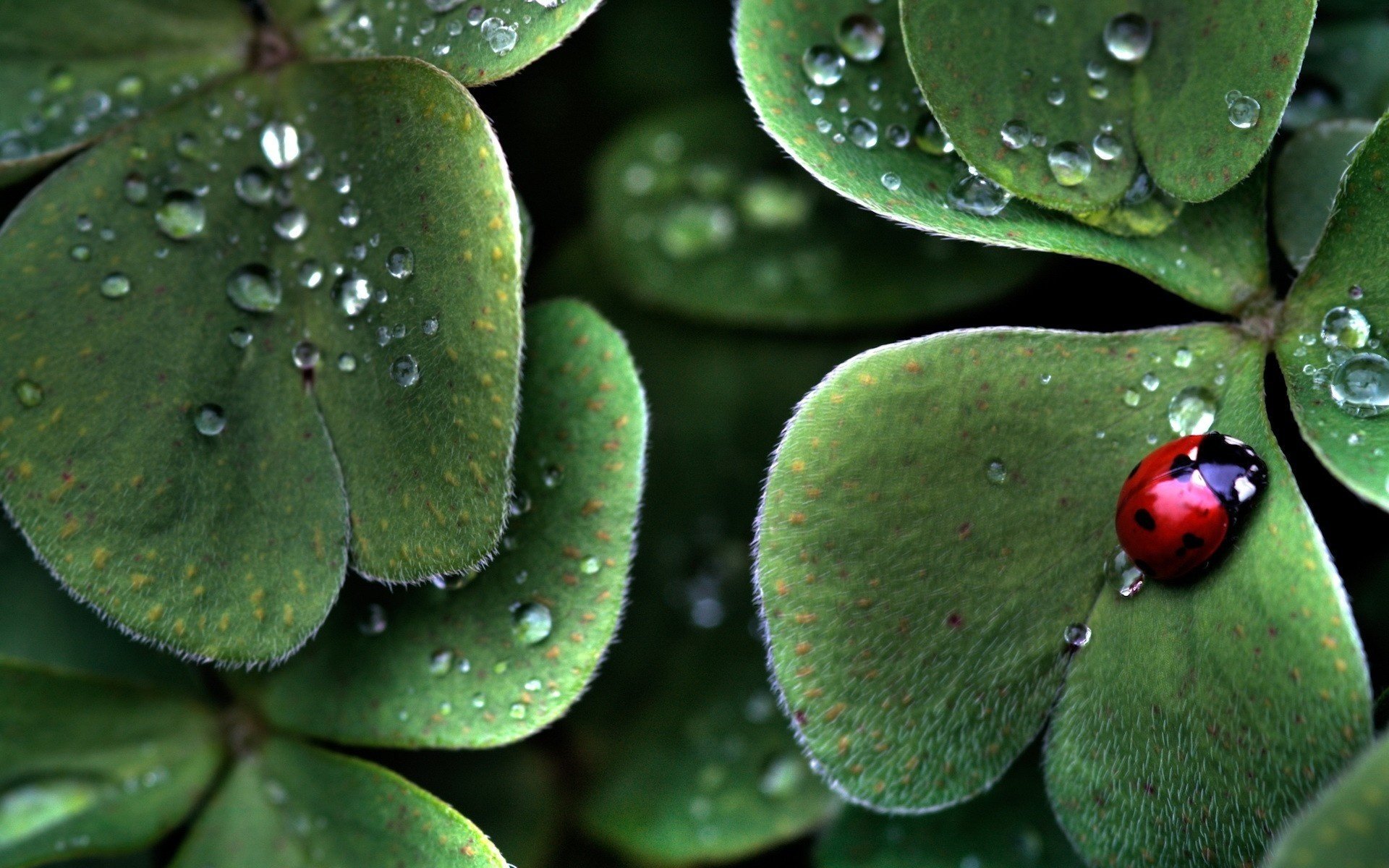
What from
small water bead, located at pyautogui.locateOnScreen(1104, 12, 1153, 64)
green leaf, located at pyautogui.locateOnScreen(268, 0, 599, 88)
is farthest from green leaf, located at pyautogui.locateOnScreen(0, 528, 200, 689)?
small water bead, located at pyautogui.locateOnScreen(1104, 12, 1153, 64)

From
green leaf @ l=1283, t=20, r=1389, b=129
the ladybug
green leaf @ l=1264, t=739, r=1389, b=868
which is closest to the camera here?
green leaf @ l=1264, t=739, r=1389, b=868

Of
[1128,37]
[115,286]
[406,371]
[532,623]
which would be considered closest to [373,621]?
[532,623]

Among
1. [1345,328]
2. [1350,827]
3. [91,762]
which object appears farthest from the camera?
[91,762]

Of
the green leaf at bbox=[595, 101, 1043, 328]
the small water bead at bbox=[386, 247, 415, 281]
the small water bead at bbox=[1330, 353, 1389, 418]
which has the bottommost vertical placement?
the green leaf at bbox=[595, 101, 1043, 328]

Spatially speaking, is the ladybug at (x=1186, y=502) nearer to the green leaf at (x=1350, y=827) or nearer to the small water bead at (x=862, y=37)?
the green leaf at (x=1350, y=827)

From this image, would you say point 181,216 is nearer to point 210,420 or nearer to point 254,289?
point 254,289

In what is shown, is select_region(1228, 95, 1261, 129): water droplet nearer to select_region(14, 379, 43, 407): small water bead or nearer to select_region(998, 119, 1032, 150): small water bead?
select_region(998, 119, 1032, 150): small water bead

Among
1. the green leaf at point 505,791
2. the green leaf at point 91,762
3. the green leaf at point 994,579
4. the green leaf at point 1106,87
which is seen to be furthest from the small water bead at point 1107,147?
the green leaf at point 91,762
